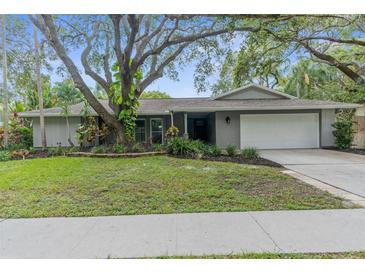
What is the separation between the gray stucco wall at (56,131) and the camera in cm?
1398

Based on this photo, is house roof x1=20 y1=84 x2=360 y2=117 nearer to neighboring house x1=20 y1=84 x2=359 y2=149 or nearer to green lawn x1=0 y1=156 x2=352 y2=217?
neighboring house x1=20 y1=84 x2=359 y2=149

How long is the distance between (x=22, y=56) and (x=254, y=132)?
Result: 16.5m

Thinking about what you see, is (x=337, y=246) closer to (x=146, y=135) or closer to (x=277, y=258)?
(x=277, y=258)

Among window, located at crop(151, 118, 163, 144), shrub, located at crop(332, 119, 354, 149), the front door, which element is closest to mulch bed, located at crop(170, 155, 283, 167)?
window, located at crop(151, 118, 163, 144)

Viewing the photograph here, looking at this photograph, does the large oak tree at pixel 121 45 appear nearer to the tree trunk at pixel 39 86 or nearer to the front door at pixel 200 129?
the tree trunk at pixel 39 86

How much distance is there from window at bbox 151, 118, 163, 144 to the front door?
3.67 metres

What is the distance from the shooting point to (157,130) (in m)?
14.9

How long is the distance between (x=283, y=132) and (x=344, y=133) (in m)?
2.94

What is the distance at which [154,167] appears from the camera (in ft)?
25.9

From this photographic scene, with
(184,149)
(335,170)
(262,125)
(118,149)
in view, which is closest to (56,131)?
(118,149)

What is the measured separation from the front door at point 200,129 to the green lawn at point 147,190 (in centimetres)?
962

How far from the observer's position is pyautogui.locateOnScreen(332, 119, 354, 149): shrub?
1239cm

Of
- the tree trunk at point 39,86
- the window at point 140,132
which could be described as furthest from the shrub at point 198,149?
the tree trunk at point 39,86

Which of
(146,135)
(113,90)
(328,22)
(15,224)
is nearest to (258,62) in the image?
(328,22)
